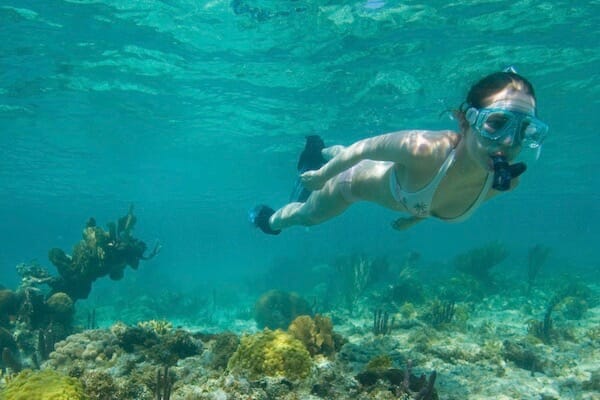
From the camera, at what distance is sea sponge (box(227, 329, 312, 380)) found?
516 centimetres

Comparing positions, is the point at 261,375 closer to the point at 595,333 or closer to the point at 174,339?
the point at 174,339

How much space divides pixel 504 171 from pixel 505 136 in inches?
16.1

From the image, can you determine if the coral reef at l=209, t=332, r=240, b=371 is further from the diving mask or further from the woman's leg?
the diving mask

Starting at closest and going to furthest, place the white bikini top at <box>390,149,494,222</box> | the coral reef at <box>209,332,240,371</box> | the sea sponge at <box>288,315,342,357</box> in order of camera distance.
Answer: the white bikini top at <box>390,149,494,222</box> < the coral reef at <box>209,332,240,371</box> < the sea sponge at <box>288,315,342,357</box>

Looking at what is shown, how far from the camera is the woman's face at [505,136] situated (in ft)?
13.6

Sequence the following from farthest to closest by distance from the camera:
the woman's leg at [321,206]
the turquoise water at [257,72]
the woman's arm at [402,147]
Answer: the turquoise water at [257,72] < the woman's leg at [321,206] < the woman's arm at [402,147]

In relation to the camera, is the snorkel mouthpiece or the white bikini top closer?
the snorkel mouthpiece

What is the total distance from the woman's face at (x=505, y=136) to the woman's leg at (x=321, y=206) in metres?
2.63

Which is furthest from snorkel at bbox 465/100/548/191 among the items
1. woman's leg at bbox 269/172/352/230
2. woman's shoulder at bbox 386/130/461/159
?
woman's leg at bbox 269/172/352/230

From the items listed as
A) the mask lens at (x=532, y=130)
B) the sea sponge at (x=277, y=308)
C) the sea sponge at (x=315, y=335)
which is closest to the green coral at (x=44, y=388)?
the sea sponge at (x=315, y=335)

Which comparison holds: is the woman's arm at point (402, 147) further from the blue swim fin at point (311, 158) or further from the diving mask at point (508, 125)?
the blue swim fin at point (311, 158)

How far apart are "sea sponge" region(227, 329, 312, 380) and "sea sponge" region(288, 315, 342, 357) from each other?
1179mm

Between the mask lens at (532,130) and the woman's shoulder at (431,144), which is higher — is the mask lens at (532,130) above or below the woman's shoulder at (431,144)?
below

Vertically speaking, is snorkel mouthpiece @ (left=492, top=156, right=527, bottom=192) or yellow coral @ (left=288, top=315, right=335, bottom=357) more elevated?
snorkel mouthpiece @ (left=492, top=156, right=527, bottom=192)
